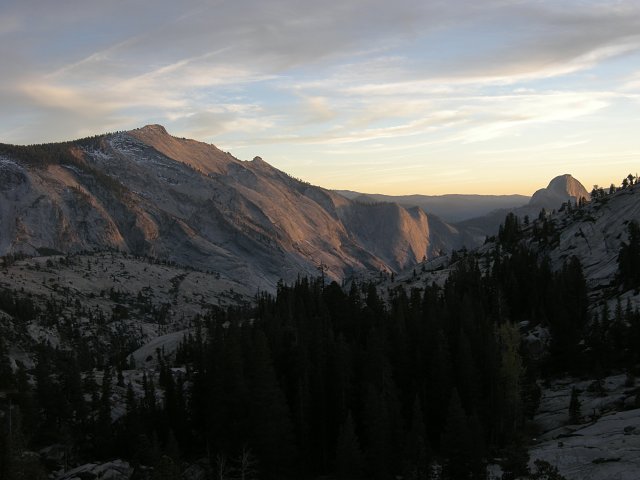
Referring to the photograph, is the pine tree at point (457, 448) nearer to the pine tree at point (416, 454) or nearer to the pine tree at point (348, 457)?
the pine tree at point (416, 454)

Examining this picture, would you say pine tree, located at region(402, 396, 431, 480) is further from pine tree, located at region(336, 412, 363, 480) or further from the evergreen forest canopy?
pine tree, located at region(336, 412, 363, 480)

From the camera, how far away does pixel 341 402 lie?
259ft

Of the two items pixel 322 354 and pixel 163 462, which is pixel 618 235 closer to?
pixel 322 354

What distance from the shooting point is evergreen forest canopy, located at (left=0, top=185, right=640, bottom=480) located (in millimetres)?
66188

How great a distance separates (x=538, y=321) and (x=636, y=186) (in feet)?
303

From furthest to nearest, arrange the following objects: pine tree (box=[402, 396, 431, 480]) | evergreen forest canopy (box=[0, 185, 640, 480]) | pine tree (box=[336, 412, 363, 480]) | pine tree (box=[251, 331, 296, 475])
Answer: pine tree (box=[251, 331, 296, 475]) < evergreen forest canopy (box=[0, 185, 640, 480]) < pine tree (box=[336, 412, 363, 480]) < pine tree (box=[402, 396, 431, 480])

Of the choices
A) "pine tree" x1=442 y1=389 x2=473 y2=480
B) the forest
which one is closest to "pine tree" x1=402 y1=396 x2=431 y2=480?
the forest

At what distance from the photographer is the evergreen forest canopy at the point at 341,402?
66.2m

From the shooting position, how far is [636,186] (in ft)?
595

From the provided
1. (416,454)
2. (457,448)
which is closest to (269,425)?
(416,454)

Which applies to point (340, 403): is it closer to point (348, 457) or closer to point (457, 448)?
point (348, 457)

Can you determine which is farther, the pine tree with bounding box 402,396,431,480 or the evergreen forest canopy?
the evergreen forest canopy

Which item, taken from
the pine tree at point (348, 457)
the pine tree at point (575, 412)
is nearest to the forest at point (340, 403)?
the pine tree at point (348, 457)

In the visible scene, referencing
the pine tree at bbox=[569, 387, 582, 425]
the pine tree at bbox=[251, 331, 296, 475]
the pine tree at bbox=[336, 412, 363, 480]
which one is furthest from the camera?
the pine tree at bbox=[569, 387, 582, 425]
